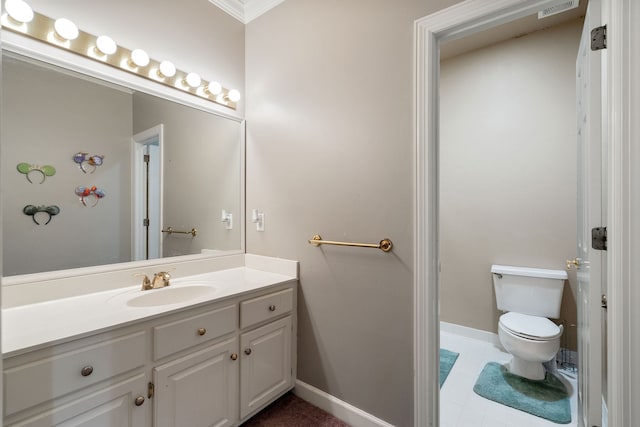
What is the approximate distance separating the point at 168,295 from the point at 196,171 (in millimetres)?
836

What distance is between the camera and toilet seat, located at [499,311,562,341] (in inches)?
78.8

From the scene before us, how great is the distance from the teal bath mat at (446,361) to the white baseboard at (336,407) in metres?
0.78

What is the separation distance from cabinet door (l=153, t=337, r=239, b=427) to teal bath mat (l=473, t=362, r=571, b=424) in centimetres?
161

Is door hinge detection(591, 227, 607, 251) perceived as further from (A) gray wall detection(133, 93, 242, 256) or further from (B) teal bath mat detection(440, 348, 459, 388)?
(A) gray wall detection(133, 93, 242, 256)

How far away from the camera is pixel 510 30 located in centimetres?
244

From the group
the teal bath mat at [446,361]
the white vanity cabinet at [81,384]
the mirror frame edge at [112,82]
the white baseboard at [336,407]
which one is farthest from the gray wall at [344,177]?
the white vanity cabinet at [81,384]

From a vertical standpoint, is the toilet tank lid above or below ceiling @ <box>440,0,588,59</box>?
below

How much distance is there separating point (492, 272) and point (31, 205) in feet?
9.89

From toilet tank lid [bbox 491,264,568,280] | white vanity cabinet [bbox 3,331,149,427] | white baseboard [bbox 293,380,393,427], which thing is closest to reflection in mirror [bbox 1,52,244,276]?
white vanity cabinet [bbox 3,331,149,427]

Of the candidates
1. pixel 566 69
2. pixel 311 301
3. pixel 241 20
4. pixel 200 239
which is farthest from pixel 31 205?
pixel 566 69

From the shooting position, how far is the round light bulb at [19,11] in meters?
1.34

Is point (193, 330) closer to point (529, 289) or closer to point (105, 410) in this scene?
point (105, 410)

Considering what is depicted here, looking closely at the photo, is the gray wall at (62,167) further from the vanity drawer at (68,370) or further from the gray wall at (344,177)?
the gray wall at (344,177)

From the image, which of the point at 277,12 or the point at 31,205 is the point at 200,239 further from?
the point at 277,12
